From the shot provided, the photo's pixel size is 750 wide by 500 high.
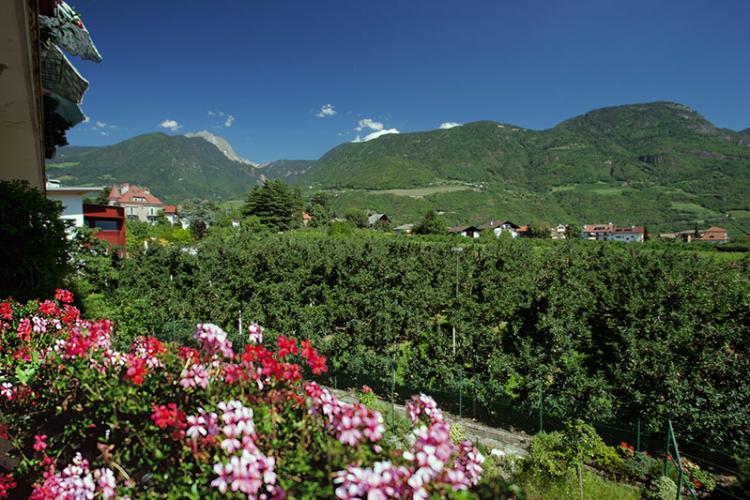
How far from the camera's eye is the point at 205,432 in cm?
181

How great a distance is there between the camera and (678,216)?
11362 centimetres

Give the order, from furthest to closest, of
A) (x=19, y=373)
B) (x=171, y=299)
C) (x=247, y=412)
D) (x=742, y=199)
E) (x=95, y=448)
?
1. (x=742, y=199)
2. (x=171, y=299)
3. (x=19, y=373)
4. (x=95, y=448)
5. (x=247, y=412)

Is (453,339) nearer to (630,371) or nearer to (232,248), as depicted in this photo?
(630,371)

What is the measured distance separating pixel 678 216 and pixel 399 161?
122955mm

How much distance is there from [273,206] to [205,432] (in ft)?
198

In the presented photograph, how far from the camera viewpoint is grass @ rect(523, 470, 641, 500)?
6344mm

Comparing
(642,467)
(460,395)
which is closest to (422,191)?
(460,395)

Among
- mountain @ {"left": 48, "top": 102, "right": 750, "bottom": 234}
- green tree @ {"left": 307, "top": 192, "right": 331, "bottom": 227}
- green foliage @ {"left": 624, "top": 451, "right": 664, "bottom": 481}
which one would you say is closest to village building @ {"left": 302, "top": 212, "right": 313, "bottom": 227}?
green tree @ {"left": 307, "top": 192, "right": 331, "bottom": 227}

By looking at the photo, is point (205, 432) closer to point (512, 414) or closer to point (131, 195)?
point (512, 414)

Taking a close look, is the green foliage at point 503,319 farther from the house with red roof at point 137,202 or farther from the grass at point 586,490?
the house with red roof at point 137,202

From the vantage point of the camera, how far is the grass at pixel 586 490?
6344mm

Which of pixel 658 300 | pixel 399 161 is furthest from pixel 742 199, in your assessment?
pixel 658 300

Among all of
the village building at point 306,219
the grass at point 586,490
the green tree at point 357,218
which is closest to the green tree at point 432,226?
the green tree at point 357,218

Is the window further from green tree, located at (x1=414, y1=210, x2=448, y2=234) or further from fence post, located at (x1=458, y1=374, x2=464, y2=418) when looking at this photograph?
green tree, located at (x1=414, y1=210, x2=448, y2=234)
